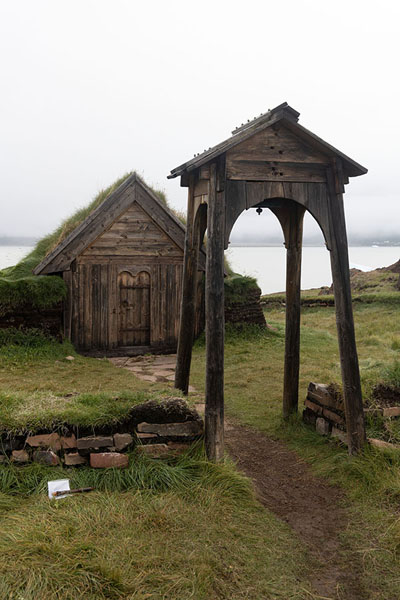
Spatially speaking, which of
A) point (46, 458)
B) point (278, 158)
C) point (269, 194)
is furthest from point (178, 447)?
point (278, 158)

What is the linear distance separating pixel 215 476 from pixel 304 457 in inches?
61.2

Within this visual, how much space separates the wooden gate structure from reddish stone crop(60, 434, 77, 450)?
4.46 ft

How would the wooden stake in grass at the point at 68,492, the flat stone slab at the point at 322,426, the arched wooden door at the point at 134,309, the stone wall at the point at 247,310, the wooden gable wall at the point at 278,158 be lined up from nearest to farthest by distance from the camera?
the wooden stake in grass at the point at 68,492, the wooden gable wall at the point at 278,158, the flat stone slab at the point at 322,426, the arched wooden door at the point at 134,309, the stone wall at the point at 247,310

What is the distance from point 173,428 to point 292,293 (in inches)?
120

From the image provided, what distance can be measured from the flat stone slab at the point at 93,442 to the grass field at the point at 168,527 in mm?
199

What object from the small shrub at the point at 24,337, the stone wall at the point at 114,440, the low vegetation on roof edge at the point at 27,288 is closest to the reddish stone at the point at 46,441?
the stone wall at the point at 114,440

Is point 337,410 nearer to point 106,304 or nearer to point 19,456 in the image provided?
point 19,456

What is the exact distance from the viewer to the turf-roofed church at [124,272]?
12695 mm

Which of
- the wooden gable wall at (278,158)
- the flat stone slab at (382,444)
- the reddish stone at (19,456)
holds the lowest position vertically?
the flat stone slab at (382,444)

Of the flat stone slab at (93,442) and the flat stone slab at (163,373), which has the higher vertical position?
the flat stone slab at (93,442)

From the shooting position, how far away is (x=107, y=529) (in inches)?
152

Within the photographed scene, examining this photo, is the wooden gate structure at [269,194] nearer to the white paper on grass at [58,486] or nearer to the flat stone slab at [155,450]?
the flat stone slab at [155,450]

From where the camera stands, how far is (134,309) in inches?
527

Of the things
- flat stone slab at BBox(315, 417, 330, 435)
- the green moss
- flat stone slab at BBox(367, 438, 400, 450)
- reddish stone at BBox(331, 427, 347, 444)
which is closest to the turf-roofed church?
the green moss
